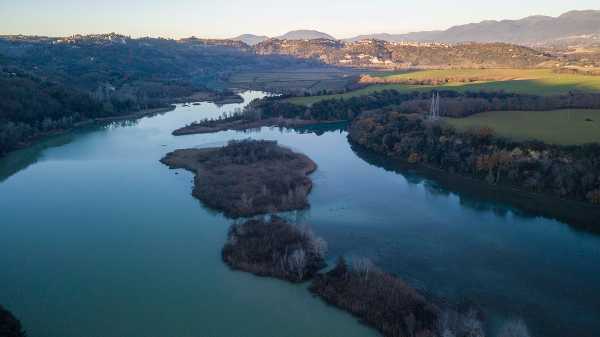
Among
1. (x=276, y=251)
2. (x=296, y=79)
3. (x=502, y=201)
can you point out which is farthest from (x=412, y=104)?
(x=296, y=79)

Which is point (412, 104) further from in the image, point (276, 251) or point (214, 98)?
point (214, 98)

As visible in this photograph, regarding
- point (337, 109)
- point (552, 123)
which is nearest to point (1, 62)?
point (337, 109)

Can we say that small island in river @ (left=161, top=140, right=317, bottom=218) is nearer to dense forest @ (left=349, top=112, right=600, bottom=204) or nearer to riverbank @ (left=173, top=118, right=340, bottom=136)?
dense forest @ (left=349, top=112, right=600, bottom=204)

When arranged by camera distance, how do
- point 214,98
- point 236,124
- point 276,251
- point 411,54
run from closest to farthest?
1. point 276,251
2. point 236,124
3. point 214,98
4. point 411,54

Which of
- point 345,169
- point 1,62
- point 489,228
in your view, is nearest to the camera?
point 489,228

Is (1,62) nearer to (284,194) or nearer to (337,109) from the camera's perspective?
(337,109)

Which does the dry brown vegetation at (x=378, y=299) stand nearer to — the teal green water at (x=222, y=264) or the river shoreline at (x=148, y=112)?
the teal green water at (x=222, y=264)

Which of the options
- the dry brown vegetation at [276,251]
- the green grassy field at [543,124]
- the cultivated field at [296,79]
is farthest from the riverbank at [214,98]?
the dry brown vegetation at [276,251]
